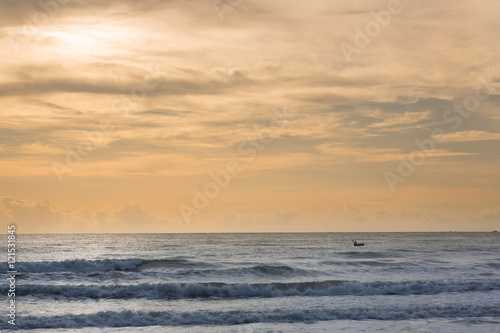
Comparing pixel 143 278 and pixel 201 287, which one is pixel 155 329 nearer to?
pixel 201 287

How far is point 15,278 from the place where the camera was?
38406mm

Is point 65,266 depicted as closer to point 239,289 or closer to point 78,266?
point 78,266

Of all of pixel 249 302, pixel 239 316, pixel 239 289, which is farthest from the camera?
pixel 239 289

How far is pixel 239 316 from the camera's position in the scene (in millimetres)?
26031

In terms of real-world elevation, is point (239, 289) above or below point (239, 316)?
above

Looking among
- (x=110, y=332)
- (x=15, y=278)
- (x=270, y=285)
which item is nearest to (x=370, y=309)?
(x=270, y=285)

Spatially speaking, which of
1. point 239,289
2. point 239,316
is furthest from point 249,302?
point 239,316

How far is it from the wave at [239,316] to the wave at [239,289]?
6.63 meters

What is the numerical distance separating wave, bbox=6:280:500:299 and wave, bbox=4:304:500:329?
6.63 m

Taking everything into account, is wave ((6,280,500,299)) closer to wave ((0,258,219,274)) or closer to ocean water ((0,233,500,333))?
ocean water ((0,233,500,333))

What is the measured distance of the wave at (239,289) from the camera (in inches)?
1310

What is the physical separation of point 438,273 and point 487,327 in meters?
23.8

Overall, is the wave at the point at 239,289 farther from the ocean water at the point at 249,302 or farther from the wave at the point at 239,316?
the wave at the point at 239,316

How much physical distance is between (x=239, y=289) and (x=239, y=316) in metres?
8.75
